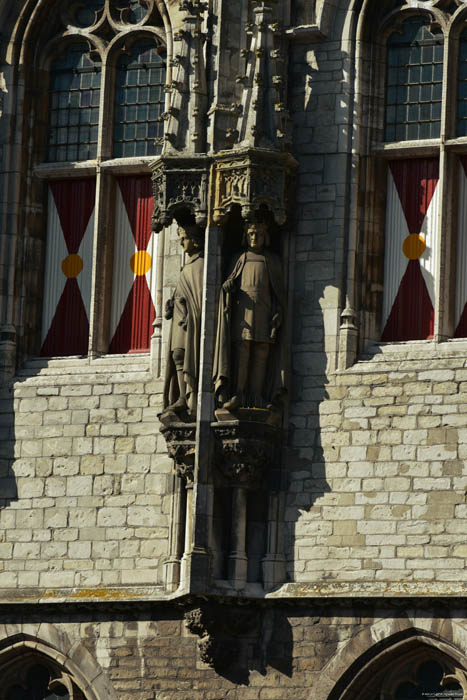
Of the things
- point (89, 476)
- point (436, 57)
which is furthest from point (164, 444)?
point (436, 57)

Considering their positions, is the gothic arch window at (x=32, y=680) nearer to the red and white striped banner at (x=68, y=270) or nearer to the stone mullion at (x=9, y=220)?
the stone mullion at (x=9, y=220)

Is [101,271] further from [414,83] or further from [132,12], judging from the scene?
[414,83]

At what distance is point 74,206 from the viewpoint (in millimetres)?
34250

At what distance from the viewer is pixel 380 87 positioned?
107 feet

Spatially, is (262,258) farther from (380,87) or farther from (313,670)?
(313,670)

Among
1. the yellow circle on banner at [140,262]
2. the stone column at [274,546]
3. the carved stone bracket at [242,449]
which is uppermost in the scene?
the yellow circle on banner at [140,262]

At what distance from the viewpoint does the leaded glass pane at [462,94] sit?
1275 inches

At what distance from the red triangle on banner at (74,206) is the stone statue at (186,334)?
2.01m

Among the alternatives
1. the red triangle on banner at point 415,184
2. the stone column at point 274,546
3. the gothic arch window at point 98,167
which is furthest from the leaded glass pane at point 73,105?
the stone column at point 274,546

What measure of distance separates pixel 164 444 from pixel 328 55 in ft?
15.6

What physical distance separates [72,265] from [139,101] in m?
2.08

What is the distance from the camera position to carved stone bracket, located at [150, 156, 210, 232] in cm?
3212

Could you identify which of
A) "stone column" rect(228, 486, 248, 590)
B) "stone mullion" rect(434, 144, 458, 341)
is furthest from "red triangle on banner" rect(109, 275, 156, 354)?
"stone mullion" rect(434, 144, 458, 341)

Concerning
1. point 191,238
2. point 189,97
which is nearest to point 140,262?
point 191,238
